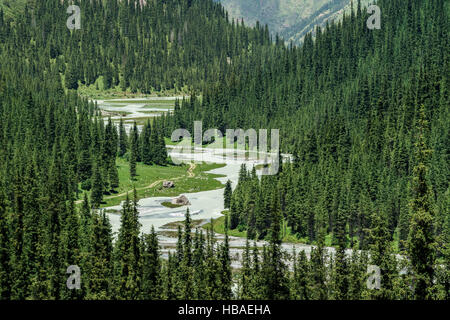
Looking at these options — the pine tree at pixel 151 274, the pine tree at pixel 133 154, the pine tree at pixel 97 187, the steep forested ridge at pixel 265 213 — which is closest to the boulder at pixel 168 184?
the pine tree at pixel 133 154

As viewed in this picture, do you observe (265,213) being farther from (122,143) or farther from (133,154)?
(122,143)

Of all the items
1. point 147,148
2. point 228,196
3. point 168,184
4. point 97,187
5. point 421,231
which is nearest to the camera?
point 421,231

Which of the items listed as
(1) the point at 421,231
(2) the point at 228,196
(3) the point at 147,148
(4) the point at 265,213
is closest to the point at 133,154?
(3) the point at 147,148

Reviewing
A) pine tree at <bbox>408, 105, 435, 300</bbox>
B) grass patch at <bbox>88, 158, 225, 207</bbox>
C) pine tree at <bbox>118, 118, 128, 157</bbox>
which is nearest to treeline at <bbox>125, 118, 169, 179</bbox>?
pine tree at <bbox>118, 118, 128, 157</bbox>

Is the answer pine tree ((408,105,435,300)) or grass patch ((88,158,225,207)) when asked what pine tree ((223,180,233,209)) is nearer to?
grass patch ((88,158,225,207))

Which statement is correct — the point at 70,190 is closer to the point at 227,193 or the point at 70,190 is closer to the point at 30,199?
the point at 30,199


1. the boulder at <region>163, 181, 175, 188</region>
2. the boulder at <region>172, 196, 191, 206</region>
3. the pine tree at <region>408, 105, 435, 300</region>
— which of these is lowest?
the boulder at <region>172, 196, 191, 206</region>

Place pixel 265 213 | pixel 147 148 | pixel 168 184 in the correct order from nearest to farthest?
pixel 265 213
pixel 168 184
pixel 147 148

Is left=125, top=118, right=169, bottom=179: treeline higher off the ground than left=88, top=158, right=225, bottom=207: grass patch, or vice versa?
left=125, top=118, right=169, bottom=179: treeline

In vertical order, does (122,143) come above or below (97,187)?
above

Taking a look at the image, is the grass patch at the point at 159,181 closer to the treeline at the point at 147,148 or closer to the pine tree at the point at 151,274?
the treeline at the point at 147,148

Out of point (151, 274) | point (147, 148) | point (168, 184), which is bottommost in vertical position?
point (151, 274)
